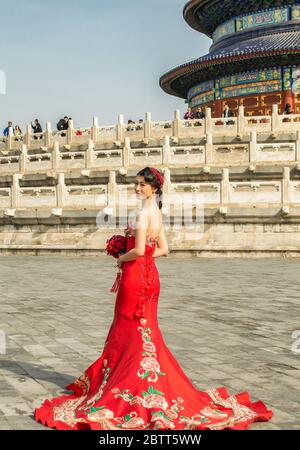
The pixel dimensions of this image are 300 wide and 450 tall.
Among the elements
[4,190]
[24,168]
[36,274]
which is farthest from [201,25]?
[36,274]

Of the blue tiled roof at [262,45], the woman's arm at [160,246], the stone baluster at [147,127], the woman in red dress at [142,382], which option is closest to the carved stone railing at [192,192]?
the stone baluster at [147,127]

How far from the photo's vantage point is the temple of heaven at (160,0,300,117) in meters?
38.6

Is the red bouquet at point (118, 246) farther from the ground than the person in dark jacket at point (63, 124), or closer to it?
closer to it

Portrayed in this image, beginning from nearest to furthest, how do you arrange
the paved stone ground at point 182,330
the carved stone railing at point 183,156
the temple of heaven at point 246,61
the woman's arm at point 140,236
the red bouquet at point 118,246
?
the woman's arm at point 140,236, the red bouquet at point 118,246, the paved stone ground at point 182,330, the carved stone railing at point 183,156, the temple of heaven at point 246,61

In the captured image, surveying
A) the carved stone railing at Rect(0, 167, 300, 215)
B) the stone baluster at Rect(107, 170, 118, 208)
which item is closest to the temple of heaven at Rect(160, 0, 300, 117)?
the carved stone railing at Rect(0, 167, 300, 215)

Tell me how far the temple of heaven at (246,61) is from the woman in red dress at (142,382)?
111 ft

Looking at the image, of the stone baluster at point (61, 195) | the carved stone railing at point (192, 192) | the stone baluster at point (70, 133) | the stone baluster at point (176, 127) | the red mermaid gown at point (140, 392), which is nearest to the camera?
the red mermaid gown at point (140, 392)

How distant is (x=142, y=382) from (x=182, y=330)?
4148 mm

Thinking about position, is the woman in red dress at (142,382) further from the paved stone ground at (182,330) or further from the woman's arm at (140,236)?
the paved stone ground at (182,330)

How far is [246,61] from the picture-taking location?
38969 mm

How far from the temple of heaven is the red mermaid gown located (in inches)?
1334

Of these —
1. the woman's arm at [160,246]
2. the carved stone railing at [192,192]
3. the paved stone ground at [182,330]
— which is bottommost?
the paved stone ground at [182,330]

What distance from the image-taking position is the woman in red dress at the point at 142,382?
16.8 ft
